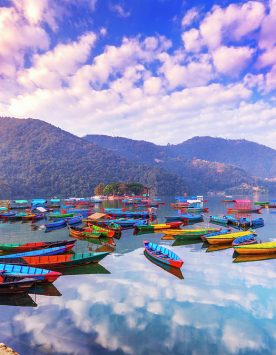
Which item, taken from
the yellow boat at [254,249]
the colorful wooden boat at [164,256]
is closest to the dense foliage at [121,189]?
the yellow boat at [254,249]

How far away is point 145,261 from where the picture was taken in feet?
118

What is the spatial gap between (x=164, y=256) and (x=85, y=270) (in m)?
9.53

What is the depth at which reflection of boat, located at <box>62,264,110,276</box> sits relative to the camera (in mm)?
30987

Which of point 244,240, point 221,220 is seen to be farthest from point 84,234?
point 221,220

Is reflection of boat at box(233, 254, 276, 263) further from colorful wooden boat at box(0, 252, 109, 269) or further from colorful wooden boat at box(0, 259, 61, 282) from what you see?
colorful wooden boat at box(0, 259, 61, 282)

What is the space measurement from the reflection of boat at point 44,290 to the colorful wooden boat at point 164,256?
505 inches

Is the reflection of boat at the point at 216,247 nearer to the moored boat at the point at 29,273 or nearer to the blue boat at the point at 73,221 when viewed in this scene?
the moored boat at the point at 29,273

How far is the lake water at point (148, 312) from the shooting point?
17734 millimetres

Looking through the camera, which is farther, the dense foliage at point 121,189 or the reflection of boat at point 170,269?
the dense foliage at point 121,189

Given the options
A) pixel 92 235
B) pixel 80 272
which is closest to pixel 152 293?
pixel 80 272

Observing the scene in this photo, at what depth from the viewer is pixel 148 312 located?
21.9 metres

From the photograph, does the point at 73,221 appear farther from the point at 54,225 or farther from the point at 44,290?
the point at 44,290

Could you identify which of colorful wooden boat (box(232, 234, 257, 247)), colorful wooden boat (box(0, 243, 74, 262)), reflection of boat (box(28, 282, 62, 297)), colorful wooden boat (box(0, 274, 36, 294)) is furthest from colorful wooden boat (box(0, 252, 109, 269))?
colorful wooden boat (box(232, 234, 257, 247))

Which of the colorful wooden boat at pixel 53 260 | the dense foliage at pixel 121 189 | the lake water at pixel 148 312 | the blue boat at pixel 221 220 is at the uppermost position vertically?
the dense foliage at pixel 121 189
